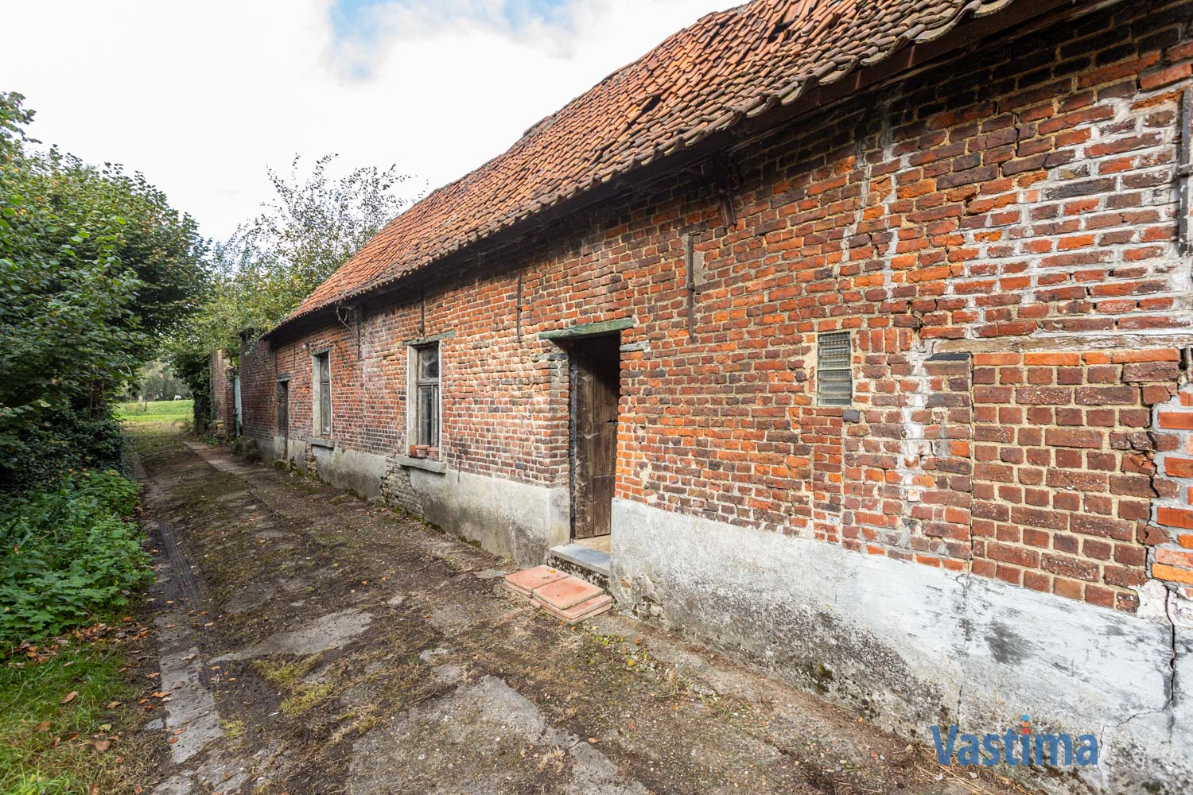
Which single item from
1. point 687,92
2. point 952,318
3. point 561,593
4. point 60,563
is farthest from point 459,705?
point 687,92

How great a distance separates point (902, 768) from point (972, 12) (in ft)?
11.9

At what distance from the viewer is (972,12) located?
2.16 m

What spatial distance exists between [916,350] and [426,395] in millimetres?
6662

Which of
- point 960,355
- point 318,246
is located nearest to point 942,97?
point 960,355

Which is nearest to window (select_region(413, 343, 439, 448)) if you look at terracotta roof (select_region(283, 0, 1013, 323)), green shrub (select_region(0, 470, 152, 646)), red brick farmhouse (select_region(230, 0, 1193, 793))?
terracotta roof (select_region(283, 0, 1013, 323))

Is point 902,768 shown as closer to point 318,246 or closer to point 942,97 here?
point 942,97

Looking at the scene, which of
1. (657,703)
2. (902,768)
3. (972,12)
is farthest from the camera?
(657,703)

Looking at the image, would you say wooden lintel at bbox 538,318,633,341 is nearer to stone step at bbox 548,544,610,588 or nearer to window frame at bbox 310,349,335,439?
stone step at bbox 548,544,610,588

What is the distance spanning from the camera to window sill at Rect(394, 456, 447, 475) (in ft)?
22.2

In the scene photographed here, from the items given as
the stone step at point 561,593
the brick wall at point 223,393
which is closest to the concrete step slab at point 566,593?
Result: the stone step at point 561,593

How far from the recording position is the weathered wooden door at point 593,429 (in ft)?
17.4

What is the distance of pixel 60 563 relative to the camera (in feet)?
15.4

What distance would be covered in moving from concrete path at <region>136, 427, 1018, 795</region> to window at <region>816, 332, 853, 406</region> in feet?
6.22

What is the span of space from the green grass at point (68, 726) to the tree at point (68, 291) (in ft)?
7.28
